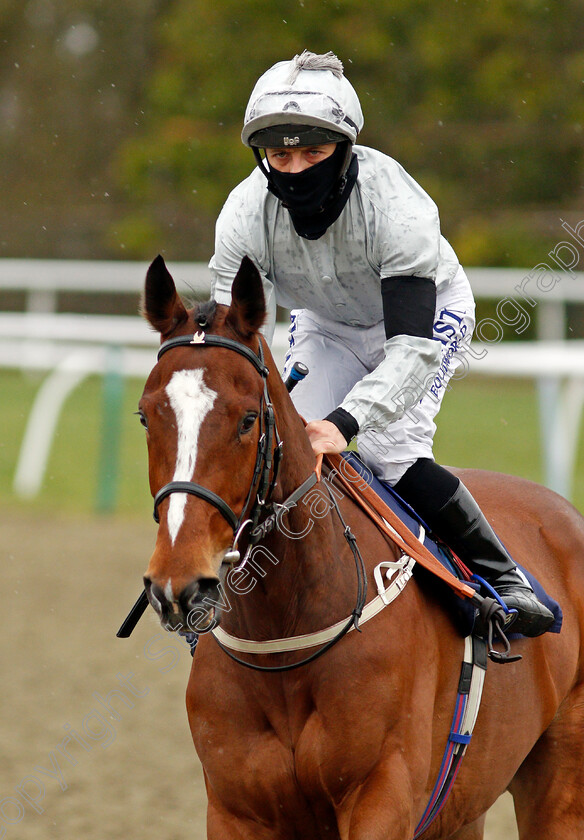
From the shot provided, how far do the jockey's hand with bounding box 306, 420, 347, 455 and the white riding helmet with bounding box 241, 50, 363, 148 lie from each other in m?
0.73

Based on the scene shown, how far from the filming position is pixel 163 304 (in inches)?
114

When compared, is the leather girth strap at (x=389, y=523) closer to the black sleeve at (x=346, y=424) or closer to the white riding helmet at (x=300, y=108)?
the black sleeve at (x=346, y=424)

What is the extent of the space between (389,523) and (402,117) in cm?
1882

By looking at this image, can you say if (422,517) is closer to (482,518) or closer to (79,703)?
(482,518)

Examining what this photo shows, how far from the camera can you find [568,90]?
20156mm

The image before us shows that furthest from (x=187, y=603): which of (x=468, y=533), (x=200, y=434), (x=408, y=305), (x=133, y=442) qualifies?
(x=133, y=442)

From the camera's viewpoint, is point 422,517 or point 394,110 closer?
point 422,517

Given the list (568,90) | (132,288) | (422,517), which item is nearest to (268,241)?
(422,517)

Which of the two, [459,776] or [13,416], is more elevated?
[459,776]

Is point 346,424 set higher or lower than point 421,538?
higher

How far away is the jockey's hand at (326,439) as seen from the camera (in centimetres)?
308

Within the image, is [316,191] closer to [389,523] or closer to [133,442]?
[389,523]

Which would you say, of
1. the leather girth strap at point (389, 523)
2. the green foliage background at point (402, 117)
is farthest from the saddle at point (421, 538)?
the green foliage background at point (402, 117)

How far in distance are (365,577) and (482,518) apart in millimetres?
552
